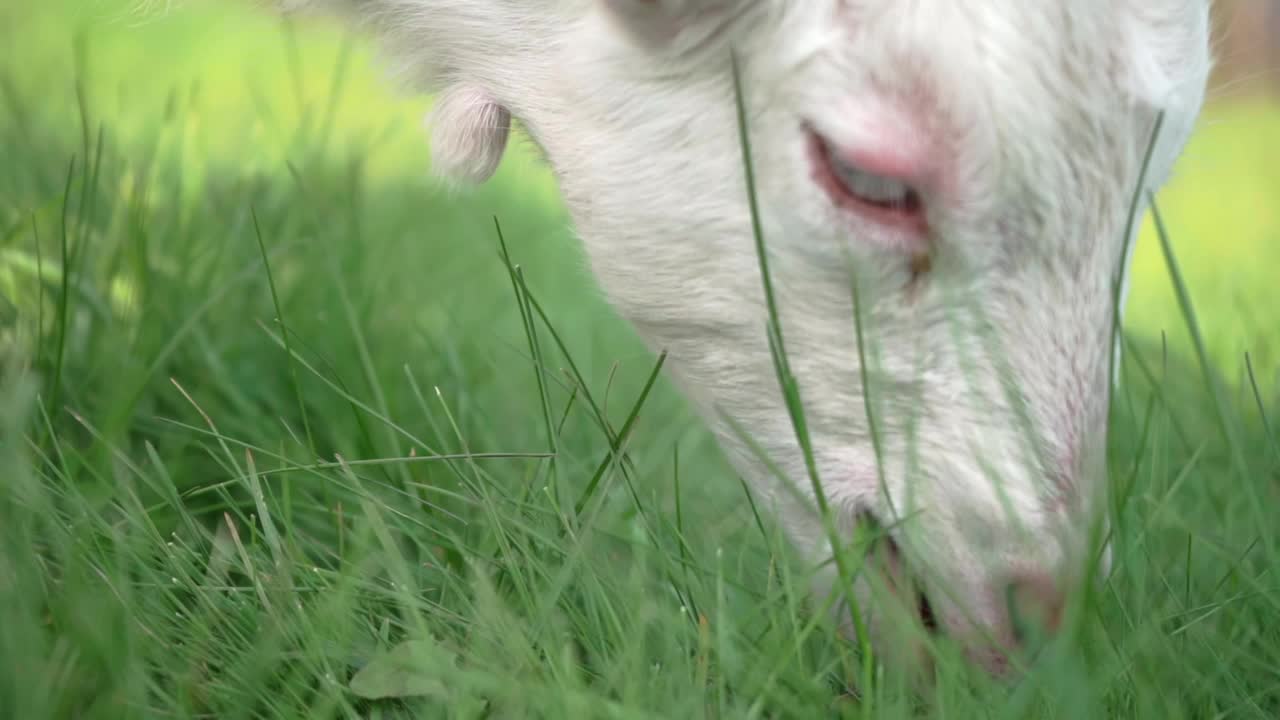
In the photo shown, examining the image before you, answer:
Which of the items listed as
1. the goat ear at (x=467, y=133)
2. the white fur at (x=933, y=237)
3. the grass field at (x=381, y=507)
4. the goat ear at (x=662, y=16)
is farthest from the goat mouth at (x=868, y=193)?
the goat ear at (x=467, y=133)

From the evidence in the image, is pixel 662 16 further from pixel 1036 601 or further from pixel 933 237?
pixel 1036 601

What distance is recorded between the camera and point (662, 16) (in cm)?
164

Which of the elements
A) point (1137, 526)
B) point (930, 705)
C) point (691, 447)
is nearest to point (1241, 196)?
point (691, 447)

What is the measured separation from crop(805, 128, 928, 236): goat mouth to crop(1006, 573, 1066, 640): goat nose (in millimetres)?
443

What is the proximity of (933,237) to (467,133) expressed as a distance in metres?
0.80

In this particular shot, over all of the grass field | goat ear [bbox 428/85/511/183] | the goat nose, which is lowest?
the goat nose

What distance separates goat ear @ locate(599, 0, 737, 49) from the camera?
162cm

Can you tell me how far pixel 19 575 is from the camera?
133cm

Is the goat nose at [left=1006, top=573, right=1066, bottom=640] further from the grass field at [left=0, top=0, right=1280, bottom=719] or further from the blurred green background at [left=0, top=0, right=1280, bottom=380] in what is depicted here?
the blurred green background at [left=0, top=0, right=1280, bottom=380]

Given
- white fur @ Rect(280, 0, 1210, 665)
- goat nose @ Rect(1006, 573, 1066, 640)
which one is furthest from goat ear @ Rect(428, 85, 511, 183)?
goat nose @ Rect(1006, 573, 1066, 640)

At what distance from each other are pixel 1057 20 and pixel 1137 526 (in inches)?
32.2

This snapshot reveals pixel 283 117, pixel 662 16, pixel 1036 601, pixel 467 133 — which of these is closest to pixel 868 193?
pixel 662 16

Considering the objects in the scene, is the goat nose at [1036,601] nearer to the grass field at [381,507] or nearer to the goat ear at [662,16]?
the grass field at [381,507]

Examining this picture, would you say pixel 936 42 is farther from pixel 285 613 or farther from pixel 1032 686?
pixel 285 613
